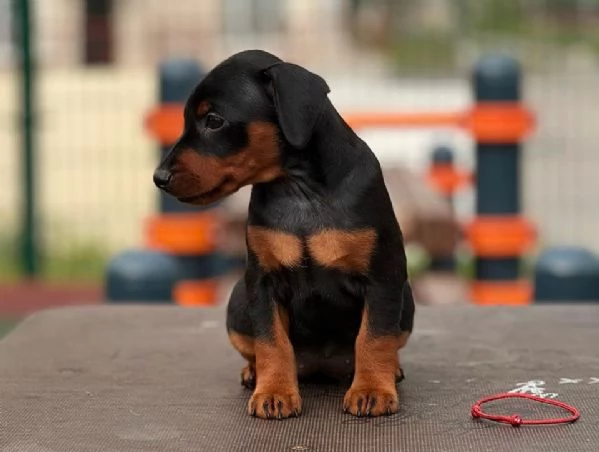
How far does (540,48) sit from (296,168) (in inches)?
280

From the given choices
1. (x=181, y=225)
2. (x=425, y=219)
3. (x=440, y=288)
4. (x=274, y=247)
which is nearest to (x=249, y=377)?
(x=274, y=247)

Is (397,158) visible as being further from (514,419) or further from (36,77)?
(514,419)

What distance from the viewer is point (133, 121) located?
8844 millimetres

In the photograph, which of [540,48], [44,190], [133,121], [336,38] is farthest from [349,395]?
[336,38]

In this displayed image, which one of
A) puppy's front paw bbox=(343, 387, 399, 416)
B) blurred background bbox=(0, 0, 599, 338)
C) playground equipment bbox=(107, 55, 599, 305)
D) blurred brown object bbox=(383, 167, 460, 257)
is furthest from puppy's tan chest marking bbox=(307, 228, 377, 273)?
blurred background bbox=(0, 0, 599, 338)

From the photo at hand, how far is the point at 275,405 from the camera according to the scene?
2.53 m

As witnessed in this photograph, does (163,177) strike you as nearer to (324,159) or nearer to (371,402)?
(324,159)

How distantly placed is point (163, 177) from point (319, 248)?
1.14 feet

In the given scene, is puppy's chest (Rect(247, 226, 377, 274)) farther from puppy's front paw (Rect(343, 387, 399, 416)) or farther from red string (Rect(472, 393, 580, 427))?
red string (Rect(472, 393, 580, 427))

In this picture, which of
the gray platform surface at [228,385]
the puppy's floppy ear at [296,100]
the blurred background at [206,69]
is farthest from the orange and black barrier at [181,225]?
the puppy's floppy ear at [296,100]

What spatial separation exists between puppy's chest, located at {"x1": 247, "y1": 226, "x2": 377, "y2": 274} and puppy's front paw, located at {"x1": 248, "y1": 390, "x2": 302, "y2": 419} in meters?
0.26

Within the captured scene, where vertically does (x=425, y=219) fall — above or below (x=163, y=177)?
below

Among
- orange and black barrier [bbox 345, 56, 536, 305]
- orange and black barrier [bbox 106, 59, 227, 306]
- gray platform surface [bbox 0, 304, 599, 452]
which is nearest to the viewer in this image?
gray platform surface [bbox 0, 304, 599, 452]

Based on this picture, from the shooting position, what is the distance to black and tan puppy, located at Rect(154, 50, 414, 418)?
8.02 feet
